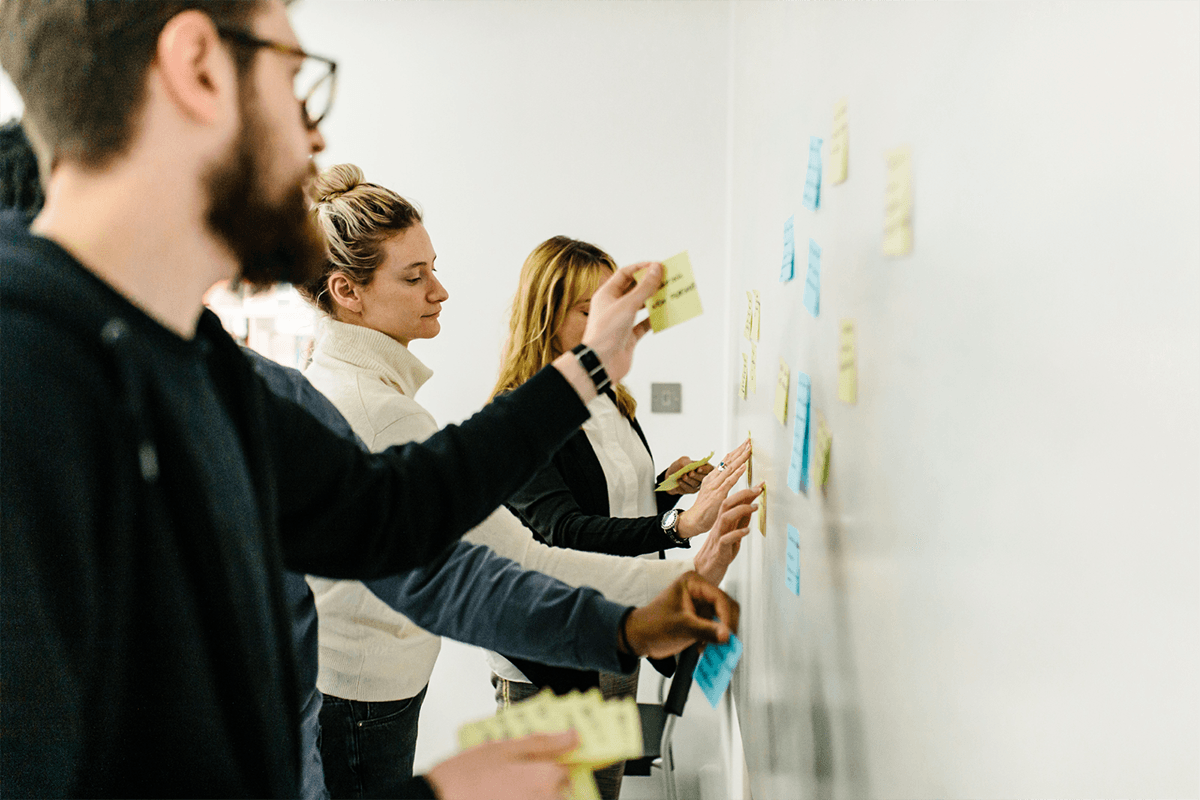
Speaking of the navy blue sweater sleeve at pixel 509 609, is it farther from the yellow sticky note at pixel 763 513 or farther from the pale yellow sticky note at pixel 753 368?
the pale yellow sticky note at pixel 753 368

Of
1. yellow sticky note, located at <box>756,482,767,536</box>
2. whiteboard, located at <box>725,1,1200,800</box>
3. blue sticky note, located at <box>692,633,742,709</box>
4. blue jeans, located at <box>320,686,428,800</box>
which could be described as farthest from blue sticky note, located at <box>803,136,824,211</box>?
blue jeans, located at <box>320,686,428,800</box>

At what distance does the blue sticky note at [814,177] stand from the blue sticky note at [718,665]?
0.53 metres

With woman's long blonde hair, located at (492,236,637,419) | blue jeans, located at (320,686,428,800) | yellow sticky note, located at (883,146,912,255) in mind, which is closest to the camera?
yellow sticky note, located at (883,146,912,255)

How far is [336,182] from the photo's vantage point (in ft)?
4.45

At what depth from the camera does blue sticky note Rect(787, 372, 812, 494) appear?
3.36 ft

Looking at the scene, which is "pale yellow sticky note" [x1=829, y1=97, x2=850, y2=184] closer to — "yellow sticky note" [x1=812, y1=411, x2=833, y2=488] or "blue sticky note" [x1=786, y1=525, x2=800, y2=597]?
"yellow sticky note" [x1=812, y1=411, x2=833, y2=488]

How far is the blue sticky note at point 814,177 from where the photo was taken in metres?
0.95

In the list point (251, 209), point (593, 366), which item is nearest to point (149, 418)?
point (251, 209)

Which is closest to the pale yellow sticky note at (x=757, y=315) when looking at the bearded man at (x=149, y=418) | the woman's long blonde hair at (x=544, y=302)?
the woman's long blonde hair at (x=544, y=302)

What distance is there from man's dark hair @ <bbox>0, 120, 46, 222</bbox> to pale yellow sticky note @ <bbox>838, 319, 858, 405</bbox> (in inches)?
29.0

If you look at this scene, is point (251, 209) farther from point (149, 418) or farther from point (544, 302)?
point (544, 302)

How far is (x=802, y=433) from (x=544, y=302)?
32.9 inches

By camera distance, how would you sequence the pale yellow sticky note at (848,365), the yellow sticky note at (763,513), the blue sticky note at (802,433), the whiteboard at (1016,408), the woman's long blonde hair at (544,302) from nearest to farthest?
the whiteboard at (1016,408) < the pale yellow sticky note at (848,365) < the blue sticky note at (802,433) < the yellow sticky note at (763,513) < the woman's long blonde hair at (544,302)

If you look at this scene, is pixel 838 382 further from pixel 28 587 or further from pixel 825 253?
pixel 28 587
